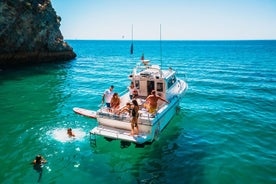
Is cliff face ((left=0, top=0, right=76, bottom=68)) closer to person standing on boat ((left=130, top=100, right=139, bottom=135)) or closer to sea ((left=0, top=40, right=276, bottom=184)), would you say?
sea ((left=0, top=40, right=276, bottom=184))

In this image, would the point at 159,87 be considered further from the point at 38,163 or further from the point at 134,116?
the point at 38,163

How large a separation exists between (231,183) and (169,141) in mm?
4336

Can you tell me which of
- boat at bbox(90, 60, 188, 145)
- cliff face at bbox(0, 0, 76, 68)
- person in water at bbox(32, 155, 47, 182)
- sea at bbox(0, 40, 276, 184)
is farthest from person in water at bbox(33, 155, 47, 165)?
cliff face at bbox(0, 0, 76, 68)

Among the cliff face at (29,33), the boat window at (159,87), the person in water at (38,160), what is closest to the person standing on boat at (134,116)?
the boat window at (159,87)

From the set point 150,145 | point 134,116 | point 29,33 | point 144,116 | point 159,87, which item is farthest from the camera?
point 29,33

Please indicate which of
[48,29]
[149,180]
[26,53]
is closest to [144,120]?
[149,180]

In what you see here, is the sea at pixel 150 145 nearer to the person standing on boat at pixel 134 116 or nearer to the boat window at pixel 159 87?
the person standing on boat at pixel 134 116

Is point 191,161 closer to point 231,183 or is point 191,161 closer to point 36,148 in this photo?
point 231,183

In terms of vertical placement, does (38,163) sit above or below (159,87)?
below

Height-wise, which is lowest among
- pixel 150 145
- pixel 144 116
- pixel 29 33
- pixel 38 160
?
pixel 150 145

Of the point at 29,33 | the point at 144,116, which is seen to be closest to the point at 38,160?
the point at 144,116

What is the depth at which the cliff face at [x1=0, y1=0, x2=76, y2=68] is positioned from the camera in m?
33.7

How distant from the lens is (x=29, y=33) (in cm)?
3856

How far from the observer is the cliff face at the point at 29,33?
110 ft
